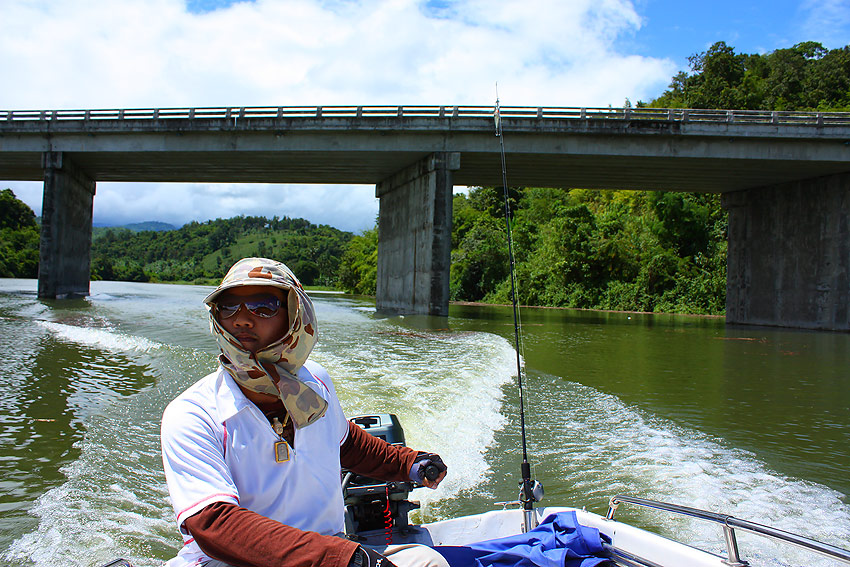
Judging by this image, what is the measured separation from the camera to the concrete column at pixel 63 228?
103 feet

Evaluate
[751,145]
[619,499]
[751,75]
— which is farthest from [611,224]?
[619,499]

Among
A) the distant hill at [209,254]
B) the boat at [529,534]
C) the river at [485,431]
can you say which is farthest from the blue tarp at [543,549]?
the distant hill at [209,254]

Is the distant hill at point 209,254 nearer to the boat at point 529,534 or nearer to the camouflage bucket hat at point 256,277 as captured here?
the boat at point 529,534

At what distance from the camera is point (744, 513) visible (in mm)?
5008

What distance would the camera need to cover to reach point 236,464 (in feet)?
6.48

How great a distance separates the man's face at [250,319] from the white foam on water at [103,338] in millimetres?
12737

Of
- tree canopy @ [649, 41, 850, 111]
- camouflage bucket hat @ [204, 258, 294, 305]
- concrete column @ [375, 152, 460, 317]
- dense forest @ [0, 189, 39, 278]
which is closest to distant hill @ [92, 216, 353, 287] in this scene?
dense forest @ [0, 189, 39, 278]

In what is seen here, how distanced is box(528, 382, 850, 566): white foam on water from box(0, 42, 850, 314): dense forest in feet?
133

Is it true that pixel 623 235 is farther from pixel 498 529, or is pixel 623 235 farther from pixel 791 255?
A: pixel 498 529

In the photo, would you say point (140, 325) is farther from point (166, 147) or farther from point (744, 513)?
point (744, 513)

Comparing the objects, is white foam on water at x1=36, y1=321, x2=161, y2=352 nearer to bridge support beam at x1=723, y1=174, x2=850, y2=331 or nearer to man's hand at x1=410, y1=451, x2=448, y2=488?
man's hand at x1=410, y1=451, x2=448, y2=488

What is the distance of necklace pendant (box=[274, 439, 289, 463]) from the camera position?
1999 mm

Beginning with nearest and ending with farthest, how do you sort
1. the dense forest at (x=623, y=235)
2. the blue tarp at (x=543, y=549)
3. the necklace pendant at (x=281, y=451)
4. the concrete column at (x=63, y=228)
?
the necklace pendant at (x=281, y=451) < the blue tarp at (x=543, y=549) < the concrete column at (x=63, y=228) < the dense forest at (x=623, y=235)

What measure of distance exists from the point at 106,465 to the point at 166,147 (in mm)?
27175
